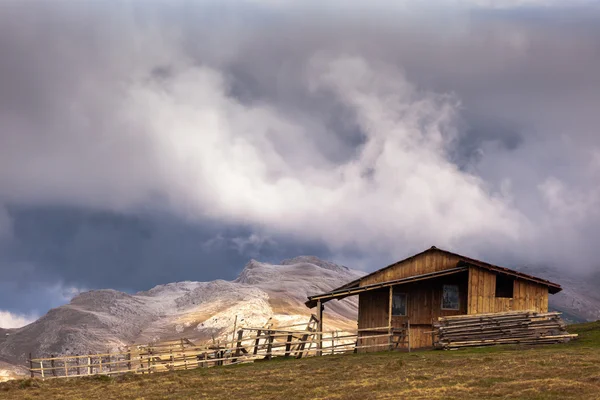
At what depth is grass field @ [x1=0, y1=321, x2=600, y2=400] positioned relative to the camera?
22609 millimetres

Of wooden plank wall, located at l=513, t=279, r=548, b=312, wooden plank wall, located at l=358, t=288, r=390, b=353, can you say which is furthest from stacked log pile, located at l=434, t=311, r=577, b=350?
wooden plank wall, located at l=358, t=288, r=390, b=353

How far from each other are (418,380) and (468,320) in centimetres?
1420

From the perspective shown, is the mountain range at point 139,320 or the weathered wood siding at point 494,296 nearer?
the weathered wood siding at point 494,296

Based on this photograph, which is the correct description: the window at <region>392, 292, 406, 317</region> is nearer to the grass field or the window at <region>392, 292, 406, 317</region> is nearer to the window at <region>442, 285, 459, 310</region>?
the window at <region>442, 285, 459, 310</region>

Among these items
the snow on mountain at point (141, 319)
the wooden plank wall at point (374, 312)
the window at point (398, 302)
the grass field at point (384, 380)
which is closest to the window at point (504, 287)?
the window at point (398, 302)

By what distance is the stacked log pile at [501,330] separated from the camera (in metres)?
37.8

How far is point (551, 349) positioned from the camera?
34.6 metres

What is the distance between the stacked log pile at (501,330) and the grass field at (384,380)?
1.25 metres

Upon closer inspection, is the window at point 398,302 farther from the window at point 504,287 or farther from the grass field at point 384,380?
the grass field at point 384,380

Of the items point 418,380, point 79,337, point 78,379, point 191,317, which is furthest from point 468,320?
point 191,317

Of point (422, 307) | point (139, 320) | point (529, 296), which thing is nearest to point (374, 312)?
point (422, 307)

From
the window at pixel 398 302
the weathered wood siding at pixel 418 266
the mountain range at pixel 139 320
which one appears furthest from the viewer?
the mountain range at pixel 139 320

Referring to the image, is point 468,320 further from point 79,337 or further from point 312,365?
point 79,337

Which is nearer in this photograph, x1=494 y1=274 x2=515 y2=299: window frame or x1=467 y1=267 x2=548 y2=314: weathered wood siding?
x1=467 y1=267 x2=548 y2=314: weathered wood siding
